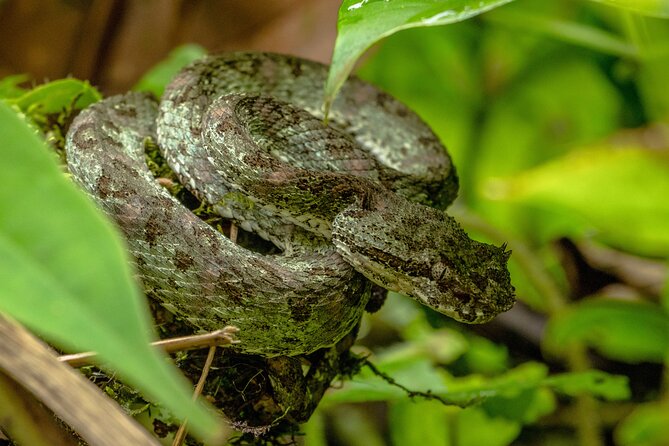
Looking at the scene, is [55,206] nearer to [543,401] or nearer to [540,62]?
[543,401]

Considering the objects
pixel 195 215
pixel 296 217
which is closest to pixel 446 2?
pixel 296 217

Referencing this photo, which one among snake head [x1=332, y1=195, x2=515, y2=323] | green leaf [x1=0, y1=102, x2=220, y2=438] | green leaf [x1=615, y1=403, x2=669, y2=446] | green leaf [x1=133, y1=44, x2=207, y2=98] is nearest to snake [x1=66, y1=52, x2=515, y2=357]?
snake head [x1=332, y1=195, x2=515, y2=323]

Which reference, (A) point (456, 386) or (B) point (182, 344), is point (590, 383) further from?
(B) point (182, 344)

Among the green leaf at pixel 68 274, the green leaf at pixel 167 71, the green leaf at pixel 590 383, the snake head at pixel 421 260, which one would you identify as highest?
the green leaf at pixel 68 274

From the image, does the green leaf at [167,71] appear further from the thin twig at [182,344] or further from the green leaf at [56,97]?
the thin twig at [182,344]

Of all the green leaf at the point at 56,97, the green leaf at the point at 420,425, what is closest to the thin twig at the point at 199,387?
the green leaf at the point at 56,97

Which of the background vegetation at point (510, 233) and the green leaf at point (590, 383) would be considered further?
the green leaf at point (590, 383)
